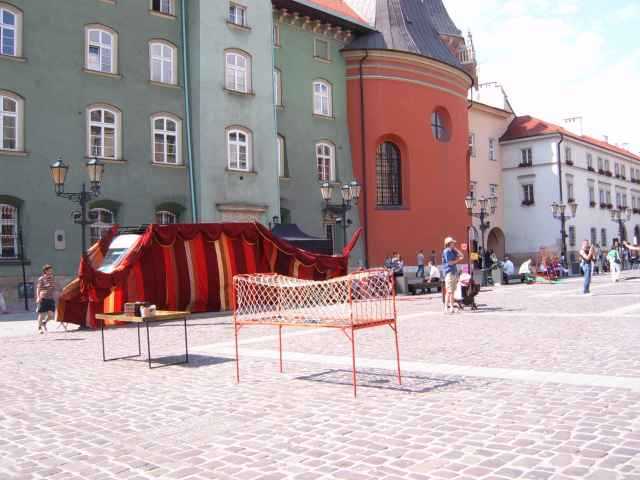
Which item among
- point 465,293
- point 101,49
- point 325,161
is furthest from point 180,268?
point 325,161

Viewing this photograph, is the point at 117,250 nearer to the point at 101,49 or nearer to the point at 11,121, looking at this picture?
the point at 11,121

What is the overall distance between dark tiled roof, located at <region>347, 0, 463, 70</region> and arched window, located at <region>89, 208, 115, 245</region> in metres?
15.9

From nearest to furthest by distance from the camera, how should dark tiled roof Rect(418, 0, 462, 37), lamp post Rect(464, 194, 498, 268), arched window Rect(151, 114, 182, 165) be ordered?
arched window Rect(151, 114, 182, 165) → lamp post Rect(464, 194, 498, 268) → dark tiled roof Rect(418, 0, 462, 37)

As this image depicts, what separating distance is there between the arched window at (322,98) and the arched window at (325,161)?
1599mm

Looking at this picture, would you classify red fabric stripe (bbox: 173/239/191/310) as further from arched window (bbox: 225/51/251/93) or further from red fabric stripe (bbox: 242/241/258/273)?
arched window (bbox: 225/51/251/93)

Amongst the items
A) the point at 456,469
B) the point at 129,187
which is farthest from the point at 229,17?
the point at 456,469

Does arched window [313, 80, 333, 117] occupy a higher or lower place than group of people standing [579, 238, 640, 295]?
higher

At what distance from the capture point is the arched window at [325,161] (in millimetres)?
32531

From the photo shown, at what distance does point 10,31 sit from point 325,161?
15463 millimetres

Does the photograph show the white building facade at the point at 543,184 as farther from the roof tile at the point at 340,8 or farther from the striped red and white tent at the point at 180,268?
the striped red and white tent at the point at 180,268

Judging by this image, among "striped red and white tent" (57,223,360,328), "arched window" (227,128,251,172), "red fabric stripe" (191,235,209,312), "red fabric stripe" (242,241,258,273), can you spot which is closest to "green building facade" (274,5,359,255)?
"arched window" (227,128,251,172)

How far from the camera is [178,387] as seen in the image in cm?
768

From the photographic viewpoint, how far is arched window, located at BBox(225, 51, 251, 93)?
2727cm

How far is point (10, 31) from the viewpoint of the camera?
869 inches
